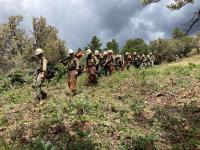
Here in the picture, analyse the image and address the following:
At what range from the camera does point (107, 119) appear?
15.8 metres

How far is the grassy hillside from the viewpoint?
13.8 m

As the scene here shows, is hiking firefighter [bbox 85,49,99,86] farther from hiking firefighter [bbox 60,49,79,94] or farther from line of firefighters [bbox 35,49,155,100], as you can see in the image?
hiking firefighter [bbox 60,49,79,94]

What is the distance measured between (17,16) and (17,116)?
5703cm

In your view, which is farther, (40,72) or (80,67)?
(80,67)

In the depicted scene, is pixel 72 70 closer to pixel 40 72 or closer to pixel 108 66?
pixel 40 72

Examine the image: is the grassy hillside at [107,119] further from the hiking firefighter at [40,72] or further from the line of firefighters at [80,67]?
the line of firefighters at [80,67]

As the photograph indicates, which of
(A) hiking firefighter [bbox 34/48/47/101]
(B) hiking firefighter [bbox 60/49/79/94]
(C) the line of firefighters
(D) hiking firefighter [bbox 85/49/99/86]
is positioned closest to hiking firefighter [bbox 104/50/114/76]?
(C) the line of firefighters

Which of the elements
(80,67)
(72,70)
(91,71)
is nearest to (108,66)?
(91,71)

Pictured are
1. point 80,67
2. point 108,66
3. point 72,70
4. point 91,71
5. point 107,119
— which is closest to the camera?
point 107,119

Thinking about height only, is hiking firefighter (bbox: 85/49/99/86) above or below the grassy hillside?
above

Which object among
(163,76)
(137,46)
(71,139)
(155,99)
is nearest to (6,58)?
(137,46)

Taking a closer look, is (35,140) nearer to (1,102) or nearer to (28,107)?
(28,107)

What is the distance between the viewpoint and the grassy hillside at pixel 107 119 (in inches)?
543

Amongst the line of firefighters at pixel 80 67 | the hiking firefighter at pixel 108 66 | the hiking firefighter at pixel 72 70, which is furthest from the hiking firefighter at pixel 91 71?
the hiking firefighter at pixel 108 66
